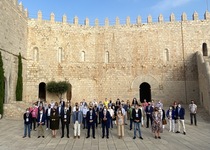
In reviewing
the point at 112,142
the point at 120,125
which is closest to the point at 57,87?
the point at 120,125

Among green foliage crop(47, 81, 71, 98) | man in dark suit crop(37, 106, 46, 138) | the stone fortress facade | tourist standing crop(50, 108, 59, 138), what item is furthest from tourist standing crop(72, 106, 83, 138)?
the stone fortress facade

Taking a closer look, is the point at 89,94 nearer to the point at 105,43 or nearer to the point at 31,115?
the point at 105,43

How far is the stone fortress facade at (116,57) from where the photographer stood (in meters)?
20.6

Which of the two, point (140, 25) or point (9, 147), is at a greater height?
point (140, 25)

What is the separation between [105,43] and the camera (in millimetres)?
22016

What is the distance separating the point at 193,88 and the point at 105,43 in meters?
10.2

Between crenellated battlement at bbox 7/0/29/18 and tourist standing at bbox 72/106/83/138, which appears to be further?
crenellated battlement at bbox 7/0/29/18

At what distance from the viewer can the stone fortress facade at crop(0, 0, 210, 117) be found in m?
20.6

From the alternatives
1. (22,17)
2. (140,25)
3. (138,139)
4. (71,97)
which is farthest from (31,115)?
(140,25)

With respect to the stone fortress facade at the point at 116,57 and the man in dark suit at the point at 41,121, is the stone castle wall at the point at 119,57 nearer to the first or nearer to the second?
the stone fortress facade at the point at 116,57

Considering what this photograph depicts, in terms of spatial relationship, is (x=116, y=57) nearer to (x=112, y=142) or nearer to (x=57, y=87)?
(x=57, y=87)

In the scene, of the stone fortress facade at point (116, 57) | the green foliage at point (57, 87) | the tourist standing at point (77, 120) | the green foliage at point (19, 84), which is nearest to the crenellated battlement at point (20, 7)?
the stone fortress facade at point (116, 57)

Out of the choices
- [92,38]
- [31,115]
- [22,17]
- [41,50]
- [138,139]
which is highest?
[22,17]

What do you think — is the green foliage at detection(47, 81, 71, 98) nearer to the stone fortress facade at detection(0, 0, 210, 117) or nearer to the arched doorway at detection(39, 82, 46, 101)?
the stone fortress facade at detection(0, 0, 210, 117)
